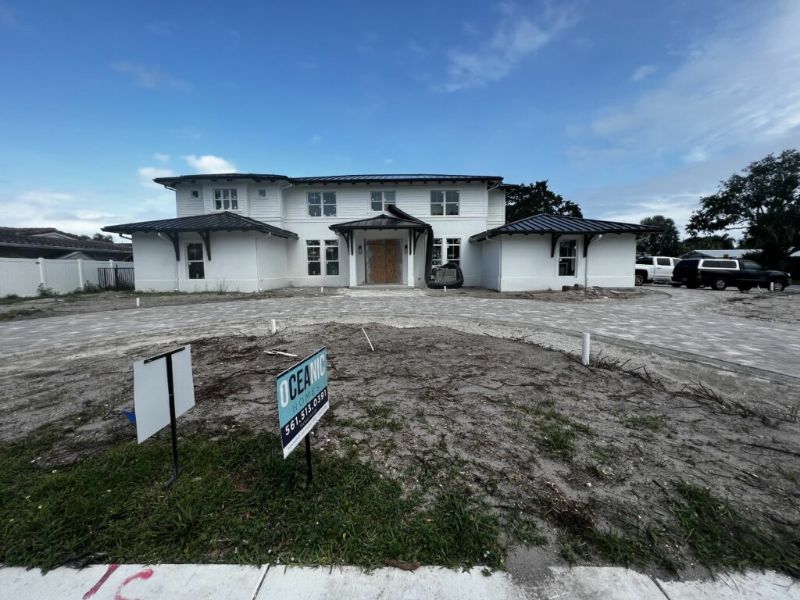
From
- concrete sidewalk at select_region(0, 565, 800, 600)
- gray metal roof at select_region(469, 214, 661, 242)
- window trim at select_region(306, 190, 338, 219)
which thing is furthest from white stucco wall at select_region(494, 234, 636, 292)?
concrete sidewalk at select_region(0, 565, 800, 600)

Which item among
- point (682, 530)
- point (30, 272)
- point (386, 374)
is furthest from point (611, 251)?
point (30, 272)

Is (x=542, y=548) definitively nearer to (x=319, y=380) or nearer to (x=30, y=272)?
(x=319, y=380)

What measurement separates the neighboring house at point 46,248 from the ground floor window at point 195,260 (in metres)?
10.3

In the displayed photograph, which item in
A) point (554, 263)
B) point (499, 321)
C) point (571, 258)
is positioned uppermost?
point (571, 258)

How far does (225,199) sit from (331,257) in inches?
260

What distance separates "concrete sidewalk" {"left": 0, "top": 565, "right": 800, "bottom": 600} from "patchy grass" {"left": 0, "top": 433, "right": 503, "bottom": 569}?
0.23 ft

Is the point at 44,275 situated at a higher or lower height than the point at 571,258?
lower

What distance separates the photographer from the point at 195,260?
56.7ft

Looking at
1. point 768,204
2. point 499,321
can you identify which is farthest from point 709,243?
point 499,321

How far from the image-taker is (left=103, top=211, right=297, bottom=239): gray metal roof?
52.2ft

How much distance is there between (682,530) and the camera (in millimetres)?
2021

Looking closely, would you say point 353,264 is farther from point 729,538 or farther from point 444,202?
point 729,538

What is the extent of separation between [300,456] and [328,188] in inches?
754

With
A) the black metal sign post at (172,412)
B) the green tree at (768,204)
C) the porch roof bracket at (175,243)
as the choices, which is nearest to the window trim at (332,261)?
the porch roof bracket at (175,243)
